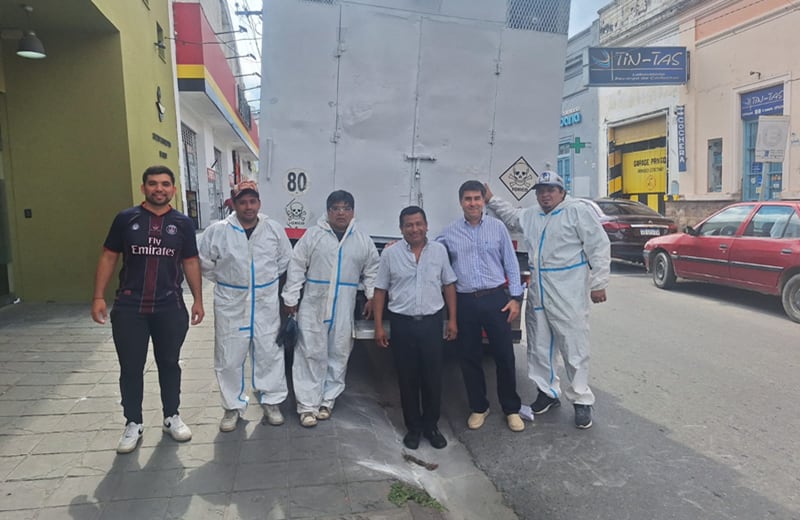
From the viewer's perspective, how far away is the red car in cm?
772

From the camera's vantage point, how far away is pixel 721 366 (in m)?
5.64

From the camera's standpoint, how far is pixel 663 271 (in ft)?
34.3

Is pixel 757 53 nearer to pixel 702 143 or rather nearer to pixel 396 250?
pixel 702 143

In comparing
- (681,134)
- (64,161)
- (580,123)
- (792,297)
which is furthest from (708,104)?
(64,161)

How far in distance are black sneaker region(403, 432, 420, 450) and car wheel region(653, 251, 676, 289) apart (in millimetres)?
7964

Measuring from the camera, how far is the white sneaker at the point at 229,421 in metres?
3.93

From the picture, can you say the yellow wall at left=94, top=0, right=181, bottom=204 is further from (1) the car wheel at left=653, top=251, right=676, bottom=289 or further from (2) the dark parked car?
(1) the car wheel at left=653, top=251, right=676, bottom=289

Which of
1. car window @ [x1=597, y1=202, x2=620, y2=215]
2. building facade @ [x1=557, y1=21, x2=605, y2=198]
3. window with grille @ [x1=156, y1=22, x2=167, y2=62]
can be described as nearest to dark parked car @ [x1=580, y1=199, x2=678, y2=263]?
car window @ [x1=597, y1=202, x2=620, y2=215]

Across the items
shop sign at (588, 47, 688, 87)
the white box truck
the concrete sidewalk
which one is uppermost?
shop sign at (588, 47, 688, 87)

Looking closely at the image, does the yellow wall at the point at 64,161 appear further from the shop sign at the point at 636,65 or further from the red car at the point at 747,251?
the shop sign at the point at 636,65

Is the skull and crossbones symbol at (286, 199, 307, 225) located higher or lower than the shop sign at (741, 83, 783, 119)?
lower

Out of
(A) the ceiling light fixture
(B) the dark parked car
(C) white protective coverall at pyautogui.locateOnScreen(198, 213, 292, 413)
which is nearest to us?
(C) white protective coverall at pyautogui.locateOnScreen(198, 213, 292, 413)

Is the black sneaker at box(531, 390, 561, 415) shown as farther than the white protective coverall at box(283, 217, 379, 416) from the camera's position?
Yes

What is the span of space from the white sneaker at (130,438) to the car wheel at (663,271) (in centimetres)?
935
